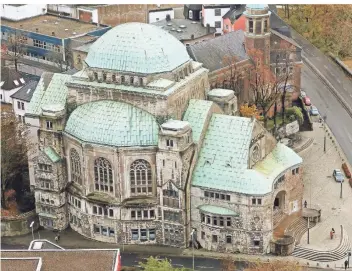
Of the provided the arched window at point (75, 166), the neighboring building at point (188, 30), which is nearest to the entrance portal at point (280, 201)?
the arched window at point (75, 166)

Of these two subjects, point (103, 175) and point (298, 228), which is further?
point (298, 228)

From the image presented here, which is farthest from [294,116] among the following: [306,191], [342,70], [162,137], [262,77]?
[162,137]

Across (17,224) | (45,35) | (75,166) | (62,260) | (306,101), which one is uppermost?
(45,35)

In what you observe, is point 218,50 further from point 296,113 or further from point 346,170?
point 346,170

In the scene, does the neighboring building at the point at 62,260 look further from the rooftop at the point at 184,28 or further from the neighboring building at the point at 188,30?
the rooftop at the point at 184,28

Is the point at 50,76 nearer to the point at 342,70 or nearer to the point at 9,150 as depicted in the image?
the point at 9,150

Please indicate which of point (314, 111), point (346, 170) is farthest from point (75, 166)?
point (314, 111)
